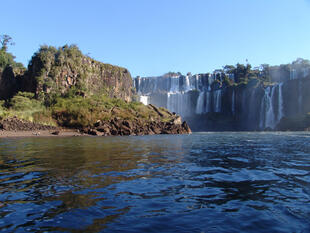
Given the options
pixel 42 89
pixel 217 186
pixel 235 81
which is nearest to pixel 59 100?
pixel 42 89

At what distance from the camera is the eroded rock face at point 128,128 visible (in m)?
44.2

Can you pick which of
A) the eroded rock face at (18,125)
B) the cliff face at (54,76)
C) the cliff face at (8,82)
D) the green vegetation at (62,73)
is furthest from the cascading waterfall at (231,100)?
the eroded rock face at (18,125)

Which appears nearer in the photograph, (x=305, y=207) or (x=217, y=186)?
(x=305, y=207)

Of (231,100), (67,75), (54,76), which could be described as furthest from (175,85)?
(54,76)

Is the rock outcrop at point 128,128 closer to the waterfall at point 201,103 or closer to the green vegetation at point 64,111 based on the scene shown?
the green vegetation at point 64,111

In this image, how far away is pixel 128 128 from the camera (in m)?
45.9

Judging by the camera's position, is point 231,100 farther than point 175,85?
No

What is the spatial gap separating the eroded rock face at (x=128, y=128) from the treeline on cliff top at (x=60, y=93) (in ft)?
9.33

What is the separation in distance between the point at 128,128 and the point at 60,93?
66.9 ft

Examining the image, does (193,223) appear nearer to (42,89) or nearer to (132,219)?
(132,219)

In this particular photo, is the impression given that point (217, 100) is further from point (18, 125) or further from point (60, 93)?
point (18, 125)

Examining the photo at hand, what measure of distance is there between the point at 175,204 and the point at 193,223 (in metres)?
1.00

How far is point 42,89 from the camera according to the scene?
Answer: 53969mm

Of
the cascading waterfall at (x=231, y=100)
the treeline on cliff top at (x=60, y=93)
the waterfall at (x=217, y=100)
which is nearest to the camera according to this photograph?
the treeline on cliff top at (x=60, y=93)
